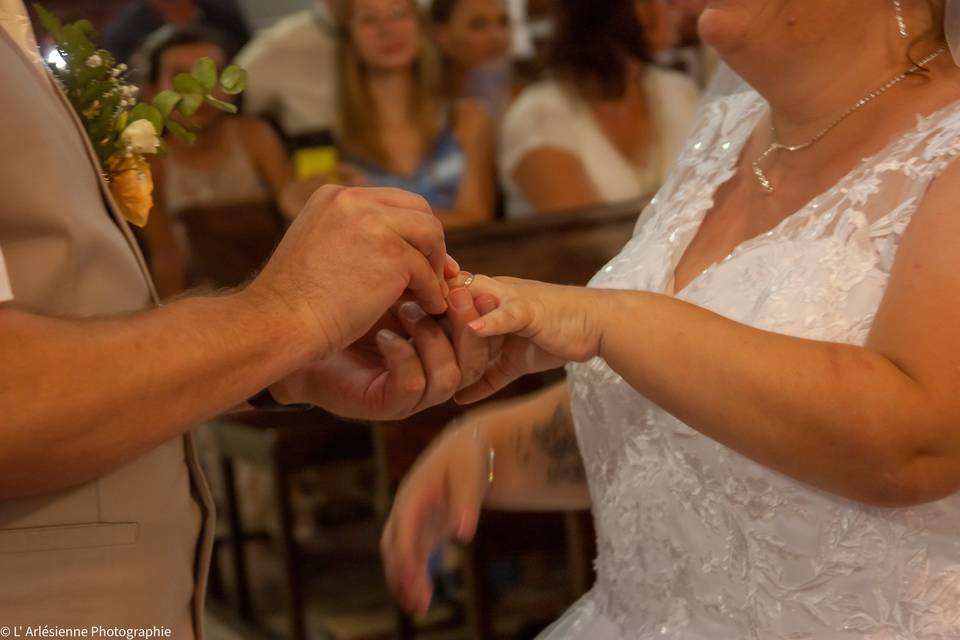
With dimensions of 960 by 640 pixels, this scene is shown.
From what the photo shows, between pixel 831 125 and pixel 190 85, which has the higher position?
pixel 190 85

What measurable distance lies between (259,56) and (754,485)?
3.86 metres

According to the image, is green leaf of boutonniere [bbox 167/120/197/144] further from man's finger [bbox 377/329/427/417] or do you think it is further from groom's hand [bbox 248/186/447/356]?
man's finger [bbox 377/329/427/417]

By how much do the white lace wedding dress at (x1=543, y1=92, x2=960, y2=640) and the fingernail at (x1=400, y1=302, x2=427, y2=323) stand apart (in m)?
0.30

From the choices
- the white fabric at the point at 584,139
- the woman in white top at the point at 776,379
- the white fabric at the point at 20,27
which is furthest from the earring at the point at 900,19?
the white fabric at the point at 584,139

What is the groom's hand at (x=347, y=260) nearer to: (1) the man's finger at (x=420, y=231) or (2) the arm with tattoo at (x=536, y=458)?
(1) the man's finger at (x=420, y=231)

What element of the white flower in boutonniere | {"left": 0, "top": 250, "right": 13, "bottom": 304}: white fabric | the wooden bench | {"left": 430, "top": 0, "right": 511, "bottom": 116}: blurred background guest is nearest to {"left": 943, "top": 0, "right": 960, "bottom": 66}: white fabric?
the white flower in boutonniere

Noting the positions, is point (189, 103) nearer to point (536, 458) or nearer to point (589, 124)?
point (536, 458)

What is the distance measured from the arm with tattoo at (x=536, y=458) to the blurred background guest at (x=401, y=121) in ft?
7.94

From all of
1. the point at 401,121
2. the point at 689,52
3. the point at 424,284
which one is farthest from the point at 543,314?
the point at 689,52

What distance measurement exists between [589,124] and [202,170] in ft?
5.18

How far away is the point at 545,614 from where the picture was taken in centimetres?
368

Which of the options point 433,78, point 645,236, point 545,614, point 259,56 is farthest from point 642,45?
point 645,236

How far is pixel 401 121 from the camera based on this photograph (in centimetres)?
448

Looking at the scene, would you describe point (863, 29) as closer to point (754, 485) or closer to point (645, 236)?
point (645, 236)
